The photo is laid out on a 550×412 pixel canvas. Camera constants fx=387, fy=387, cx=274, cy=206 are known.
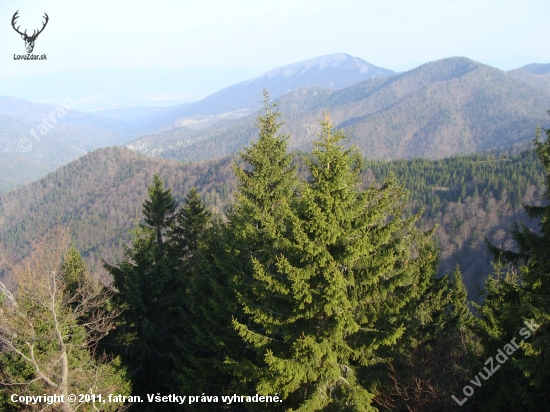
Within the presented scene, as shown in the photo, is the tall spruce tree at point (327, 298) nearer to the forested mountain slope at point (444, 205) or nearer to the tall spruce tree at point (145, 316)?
the tall spruce tree at point (145, 316)

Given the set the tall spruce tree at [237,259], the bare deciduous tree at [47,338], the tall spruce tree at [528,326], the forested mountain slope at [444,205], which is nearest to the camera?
the tall spruce tree at [528,326]

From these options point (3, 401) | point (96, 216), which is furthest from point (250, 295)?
point (96, 216)

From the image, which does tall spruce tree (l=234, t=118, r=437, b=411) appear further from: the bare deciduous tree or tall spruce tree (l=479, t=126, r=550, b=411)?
the bare deciduous tree

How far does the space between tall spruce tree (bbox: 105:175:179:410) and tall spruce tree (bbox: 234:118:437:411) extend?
30.6ft

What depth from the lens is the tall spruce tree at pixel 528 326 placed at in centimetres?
991

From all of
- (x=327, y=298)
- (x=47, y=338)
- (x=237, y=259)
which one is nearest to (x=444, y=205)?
(x=237, y=259)

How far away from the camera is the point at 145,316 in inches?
763

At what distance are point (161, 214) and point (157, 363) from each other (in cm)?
896

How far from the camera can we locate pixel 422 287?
1582cm

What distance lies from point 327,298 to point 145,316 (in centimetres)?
1276

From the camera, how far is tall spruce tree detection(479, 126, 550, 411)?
9.91 m

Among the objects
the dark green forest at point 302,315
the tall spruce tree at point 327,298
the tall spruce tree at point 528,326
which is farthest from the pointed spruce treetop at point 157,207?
the tall spruce tree at point 528,326

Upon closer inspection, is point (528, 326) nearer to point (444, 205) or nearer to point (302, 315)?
point (302, 315)

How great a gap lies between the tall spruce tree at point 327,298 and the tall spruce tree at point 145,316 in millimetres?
9322
